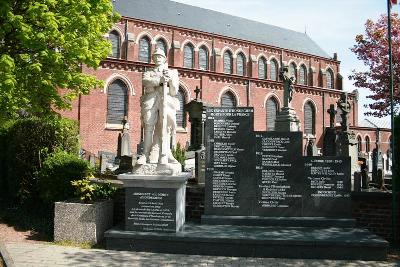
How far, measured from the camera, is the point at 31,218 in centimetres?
851

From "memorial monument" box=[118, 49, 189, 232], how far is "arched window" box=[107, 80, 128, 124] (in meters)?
17.3

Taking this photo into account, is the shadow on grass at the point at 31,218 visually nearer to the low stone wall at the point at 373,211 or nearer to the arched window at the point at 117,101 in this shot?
the low stone wall at the point at 373,211

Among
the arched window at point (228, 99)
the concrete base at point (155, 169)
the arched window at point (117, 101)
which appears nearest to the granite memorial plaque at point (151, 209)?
the concrete base at point (155, 169)

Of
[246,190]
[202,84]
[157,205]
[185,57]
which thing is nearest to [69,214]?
[157,205]

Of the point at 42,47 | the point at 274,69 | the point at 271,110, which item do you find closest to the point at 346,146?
the point at 42,47

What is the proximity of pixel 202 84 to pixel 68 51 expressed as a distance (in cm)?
1866

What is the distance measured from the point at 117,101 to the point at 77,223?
1779cm

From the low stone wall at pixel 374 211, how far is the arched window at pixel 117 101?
1858 centimetres

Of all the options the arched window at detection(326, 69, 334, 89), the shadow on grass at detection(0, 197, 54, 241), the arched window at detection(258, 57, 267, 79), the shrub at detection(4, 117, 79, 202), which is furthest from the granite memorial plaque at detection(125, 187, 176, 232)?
the arched window at detection(326, 69, 334, 89)

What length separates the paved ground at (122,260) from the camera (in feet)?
18.7

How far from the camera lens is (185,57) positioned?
107 feet

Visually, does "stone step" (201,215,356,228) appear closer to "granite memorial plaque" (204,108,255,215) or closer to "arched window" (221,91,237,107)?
"granite memorial plaque" (204,108,255,215)

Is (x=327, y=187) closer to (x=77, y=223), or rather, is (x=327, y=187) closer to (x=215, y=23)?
(x=77, y=223)

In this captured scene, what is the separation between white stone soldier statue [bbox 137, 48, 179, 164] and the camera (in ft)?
22.6
